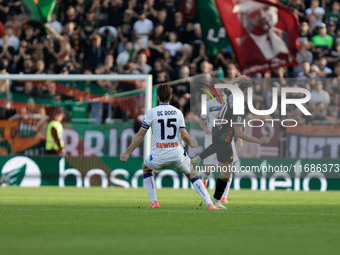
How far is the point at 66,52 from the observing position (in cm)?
2556

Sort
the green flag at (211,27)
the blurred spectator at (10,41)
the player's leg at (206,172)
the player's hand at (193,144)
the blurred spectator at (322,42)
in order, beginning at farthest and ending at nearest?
the blurred spectator at (10,41)
the blurred spectator at (322,42)
the green flag at (211,27)
the player's leg at (206,172)
the player's hand at (193,144)

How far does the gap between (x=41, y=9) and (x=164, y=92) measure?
13685 millimetres

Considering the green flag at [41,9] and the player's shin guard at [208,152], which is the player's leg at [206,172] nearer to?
the player's shin guard at [208,152]

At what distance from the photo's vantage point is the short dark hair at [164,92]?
1289 centimetres

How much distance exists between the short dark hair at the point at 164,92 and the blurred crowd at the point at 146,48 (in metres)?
9.83

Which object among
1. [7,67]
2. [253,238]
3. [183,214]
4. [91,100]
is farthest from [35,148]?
[253,238]

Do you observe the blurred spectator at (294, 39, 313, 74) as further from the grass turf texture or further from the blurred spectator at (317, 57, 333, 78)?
the grass turf texture

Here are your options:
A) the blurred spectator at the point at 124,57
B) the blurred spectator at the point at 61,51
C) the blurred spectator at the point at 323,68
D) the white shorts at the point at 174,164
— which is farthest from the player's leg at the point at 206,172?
the blurred spectator at the point at 61,51

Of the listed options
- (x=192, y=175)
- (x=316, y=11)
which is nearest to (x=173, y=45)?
(x=316, y=11)

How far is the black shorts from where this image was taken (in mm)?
14227

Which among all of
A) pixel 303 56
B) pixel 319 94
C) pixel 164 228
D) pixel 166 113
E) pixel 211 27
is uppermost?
pixel 211 27

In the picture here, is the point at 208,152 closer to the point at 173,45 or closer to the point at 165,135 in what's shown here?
the point at 165,135

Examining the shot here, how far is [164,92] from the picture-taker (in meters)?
12.9

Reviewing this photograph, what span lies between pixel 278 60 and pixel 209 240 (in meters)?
14.6
